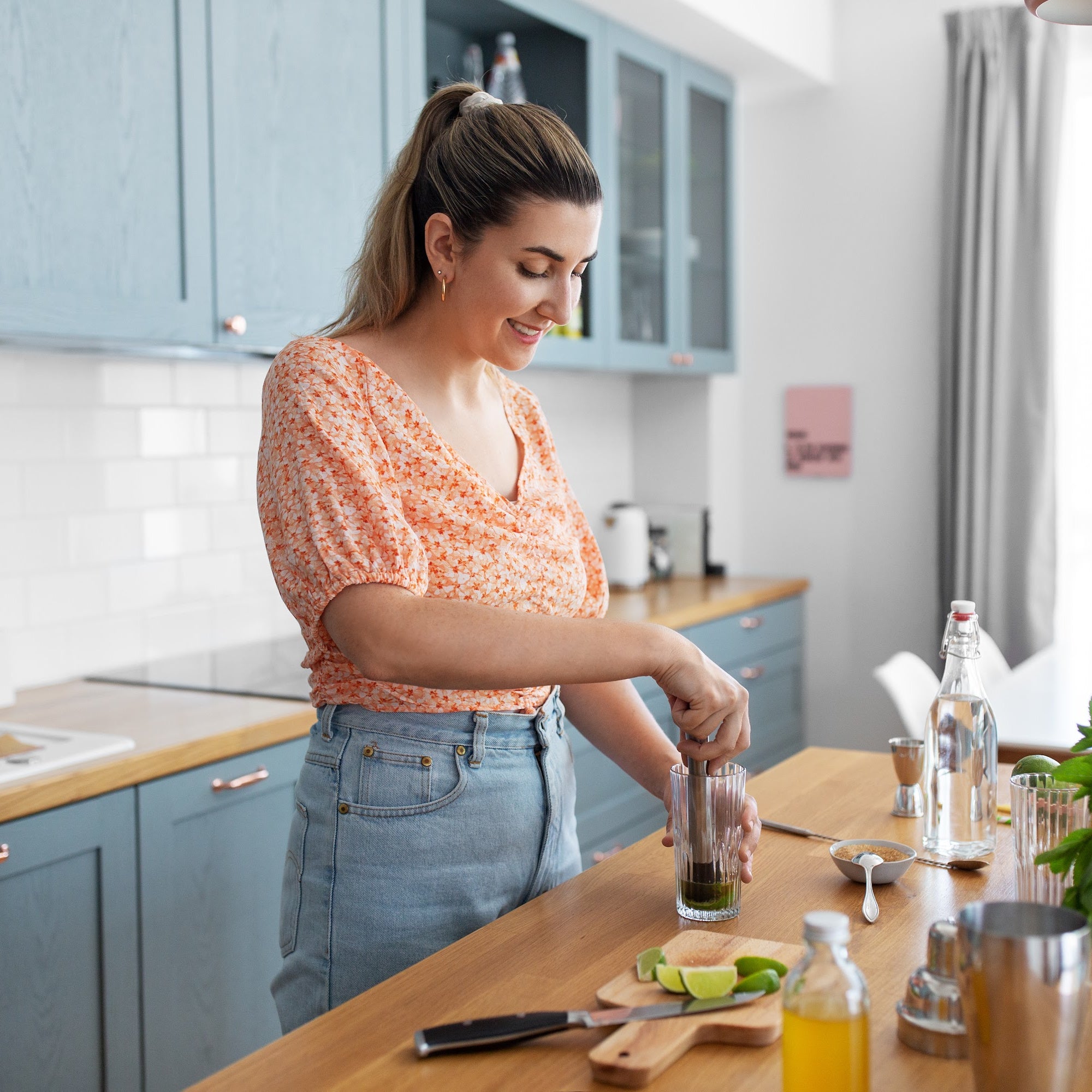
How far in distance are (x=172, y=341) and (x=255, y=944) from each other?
1033 millimetres

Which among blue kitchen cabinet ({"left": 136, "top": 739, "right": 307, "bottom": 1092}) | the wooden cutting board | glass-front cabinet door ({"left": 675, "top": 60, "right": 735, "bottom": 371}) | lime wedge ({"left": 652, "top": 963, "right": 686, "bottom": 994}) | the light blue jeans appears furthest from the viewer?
glass-front cabinet door ({"left": 675, "top": 60, "right": 735, "bottom": 371})

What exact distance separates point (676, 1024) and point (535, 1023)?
0.10 metres

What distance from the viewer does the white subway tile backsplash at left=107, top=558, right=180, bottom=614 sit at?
2566 millimetres

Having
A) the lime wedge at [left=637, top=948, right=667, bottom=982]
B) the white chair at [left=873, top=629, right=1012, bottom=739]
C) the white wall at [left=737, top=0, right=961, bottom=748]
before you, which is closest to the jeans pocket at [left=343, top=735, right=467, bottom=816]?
the lime wedge at [left=637, top=948, right=667, bottom=982]

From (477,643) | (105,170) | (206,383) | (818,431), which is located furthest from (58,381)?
(818,431)

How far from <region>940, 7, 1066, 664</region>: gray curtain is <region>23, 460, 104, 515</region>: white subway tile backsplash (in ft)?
8.11

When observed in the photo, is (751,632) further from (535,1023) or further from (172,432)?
(535,1023)

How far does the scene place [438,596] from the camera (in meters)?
1.31

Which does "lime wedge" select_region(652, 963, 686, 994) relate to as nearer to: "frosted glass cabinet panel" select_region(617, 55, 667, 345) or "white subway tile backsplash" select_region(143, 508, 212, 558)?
"white subway tile backsplash" select_region(143, 508, 212, 558)

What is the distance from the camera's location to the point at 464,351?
1431 mm

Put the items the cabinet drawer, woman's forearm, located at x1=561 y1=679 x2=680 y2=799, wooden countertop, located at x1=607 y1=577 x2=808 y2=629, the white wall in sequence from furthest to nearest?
the white wall
the cabinet drawer
wooden countertop, located at x1=607 y1=577 x2=808 y2=629
woman's forearm, located at x1=561 y1=679 x2=680 y2=799

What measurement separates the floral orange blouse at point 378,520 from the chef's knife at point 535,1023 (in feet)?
1.39

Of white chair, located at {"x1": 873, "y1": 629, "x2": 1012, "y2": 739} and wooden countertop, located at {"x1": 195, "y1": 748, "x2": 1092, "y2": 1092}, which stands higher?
wooden countertop, located at {"x1": 195, "y1": 748, "x2": 1092, "y2": 1092}

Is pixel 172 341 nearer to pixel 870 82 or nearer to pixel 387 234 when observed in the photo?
pixel 387 234
